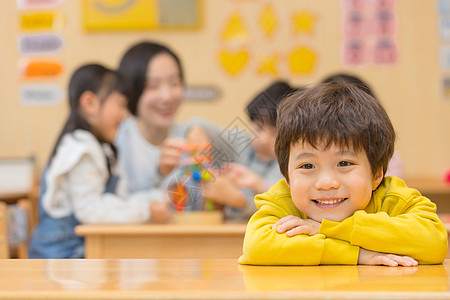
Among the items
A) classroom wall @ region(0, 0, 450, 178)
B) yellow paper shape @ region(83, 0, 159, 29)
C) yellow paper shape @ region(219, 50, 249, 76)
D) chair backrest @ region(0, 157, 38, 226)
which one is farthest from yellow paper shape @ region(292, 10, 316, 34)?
chair backrest @ region(0, 157, 38, 226)

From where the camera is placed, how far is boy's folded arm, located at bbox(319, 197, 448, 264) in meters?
1.15

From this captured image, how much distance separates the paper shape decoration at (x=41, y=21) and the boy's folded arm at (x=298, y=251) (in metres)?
3.14

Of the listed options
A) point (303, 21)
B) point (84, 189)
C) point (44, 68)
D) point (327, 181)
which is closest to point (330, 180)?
point (327, 181)

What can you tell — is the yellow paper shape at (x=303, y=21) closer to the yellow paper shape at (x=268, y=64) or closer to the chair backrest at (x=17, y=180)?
the yellow paper shape at (x=268, y=64)

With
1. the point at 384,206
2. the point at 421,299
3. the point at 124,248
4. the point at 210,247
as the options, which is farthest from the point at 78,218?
the point at 421,299

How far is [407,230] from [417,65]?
3.00 m

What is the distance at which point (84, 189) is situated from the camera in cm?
249

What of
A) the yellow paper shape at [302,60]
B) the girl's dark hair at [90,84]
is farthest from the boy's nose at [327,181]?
the yellow paper shape at [302,60]

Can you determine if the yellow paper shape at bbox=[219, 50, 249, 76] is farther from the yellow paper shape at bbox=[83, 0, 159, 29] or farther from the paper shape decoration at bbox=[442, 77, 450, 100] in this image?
the paper shape decoration at bbox=[442, 77, 450, 100]

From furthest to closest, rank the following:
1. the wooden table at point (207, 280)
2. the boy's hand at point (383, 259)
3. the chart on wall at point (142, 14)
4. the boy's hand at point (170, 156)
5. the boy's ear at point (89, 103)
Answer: the chart on wall at point (142, 14) < the boy's ear at point (89, 103) < the boy's hand at point (170, 156) < the boy's hand at point (383, 259) < the wooden table at point (207, 280)

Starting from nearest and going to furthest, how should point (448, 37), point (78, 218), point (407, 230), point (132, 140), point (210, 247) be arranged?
point (407, 230) → point (210, 247) → point (78, 218) → point (132, 140) → point (448, 37)

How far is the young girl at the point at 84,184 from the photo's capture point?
2.47 m

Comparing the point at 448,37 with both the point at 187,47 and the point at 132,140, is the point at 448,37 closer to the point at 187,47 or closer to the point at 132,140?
the point at 187,47

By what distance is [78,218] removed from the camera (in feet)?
8.21
